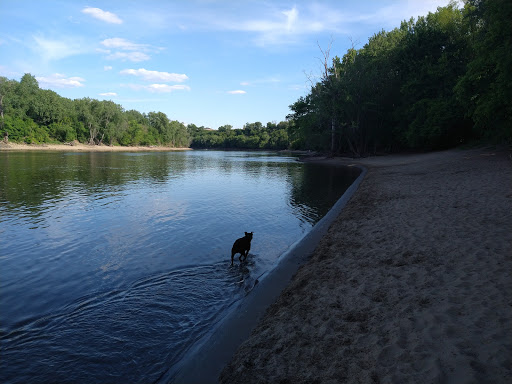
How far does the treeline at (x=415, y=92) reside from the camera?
95.9 feet

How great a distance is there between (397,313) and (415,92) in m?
52.1

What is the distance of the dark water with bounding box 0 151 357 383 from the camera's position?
17.3 feet

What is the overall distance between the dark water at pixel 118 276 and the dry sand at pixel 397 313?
5.90 feet

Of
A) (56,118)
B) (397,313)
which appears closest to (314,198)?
(397,313)

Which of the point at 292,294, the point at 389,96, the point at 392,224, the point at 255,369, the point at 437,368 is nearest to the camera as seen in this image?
the point at 437,368

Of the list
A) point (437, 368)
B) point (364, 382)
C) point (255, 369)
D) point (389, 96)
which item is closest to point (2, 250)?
point (255, 369)

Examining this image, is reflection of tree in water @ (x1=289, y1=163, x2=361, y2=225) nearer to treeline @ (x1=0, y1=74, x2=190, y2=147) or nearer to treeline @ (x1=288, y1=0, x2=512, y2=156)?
treeline @ (x1=288, y1=0, x2=512, y2=156)

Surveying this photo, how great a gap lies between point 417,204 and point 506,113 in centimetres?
1920

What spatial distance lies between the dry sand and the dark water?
1.80 m

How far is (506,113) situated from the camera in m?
24.8

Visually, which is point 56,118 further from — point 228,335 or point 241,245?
point 228,335

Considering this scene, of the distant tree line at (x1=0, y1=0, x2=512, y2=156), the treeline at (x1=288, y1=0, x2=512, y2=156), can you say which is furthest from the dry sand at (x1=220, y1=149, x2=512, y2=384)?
the treeline at (x1=288, y1=0, x2=512, y2=156)

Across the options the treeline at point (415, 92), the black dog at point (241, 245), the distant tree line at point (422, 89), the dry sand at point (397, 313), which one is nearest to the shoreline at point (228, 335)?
the dry sand at point (397, 313)

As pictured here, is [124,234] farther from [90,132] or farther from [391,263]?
[90,132]
